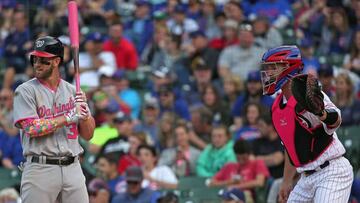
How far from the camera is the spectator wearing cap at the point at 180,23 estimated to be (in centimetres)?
1552

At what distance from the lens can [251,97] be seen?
1295 cm

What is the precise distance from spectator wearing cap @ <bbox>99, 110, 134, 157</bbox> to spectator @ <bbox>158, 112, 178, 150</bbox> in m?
0.40

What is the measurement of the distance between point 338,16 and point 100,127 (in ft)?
12.4

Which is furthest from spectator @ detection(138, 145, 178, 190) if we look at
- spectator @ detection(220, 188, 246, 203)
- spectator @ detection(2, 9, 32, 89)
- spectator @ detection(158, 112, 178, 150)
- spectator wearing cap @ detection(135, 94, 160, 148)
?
spectator @ detection(2, 9, 32, 89)

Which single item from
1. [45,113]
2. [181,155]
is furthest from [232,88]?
[45,113]

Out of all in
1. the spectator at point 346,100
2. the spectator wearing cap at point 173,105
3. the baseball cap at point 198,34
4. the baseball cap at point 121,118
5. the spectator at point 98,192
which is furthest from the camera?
the baseball cap at point 198,34

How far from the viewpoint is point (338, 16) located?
14.3 meters

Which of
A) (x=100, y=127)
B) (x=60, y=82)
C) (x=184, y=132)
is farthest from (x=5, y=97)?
(x=60, y=82)

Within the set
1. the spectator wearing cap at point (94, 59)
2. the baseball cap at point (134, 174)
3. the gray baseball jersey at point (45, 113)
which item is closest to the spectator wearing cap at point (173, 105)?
the spectator wearing cap at point (94, 59)

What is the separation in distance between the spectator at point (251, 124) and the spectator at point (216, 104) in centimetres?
61

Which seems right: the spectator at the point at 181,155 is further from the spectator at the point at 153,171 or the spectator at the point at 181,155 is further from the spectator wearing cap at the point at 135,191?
the spectator wearing cap at the point at 135,191

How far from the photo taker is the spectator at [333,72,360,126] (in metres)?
12.3

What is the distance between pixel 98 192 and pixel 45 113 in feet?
11.3

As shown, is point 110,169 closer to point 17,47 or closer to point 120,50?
point 120,50
